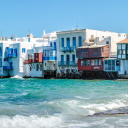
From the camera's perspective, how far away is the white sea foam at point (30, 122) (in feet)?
42.3

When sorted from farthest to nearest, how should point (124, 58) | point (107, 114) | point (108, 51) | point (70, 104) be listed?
point (108, 51) < point (124, 58) < point (70, 104) < point (107, 114)

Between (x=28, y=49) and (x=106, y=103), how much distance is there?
50796 mm

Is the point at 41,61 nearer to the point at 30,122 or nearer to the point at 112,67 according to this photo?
the point at 112,67

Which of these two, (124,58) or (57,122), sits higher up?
(124,58)

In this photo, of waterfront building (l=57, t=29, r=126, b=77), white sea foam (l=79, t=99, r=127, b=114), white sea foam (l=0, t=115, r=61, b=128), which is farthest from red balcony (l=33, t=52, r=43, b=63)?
white sea foam (l=0, t=115, r=61, b=128)

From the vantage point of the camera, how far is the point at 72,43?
6253cm

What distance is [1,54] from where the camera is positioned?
71.1 metres

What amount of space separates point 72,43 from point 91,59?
6.92 meters

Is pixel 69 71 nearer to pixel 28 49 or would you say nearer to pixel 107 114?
pixel 28 49

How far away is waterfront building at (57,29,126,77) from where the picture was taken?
60.5 metres

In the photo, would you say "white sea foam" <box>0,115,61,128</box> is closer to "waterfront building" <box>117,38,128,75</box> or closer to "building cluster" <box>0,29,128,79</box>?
"waterfront building" <box>117,38,128,75</box>

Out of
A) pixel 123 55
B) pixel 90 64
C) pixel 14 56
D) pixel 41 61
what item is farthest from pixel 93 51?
pixel 14 56

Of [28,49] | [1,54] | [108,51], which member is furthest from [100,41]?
[1,54]

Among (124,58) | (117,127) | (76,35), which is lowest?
(117,127)
